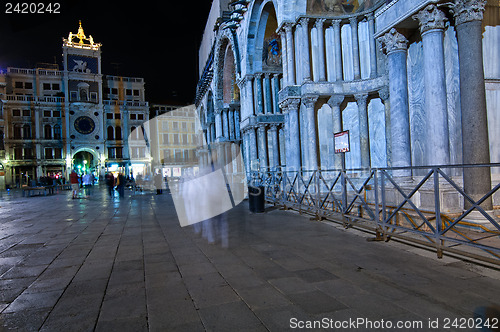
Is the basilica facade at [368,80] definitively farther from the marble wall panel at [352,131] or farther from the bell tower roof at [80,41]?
the bell tower roof at [80,41]

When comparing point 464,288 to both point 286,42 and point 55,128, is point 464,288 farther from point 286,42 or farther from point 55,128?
point 55,128

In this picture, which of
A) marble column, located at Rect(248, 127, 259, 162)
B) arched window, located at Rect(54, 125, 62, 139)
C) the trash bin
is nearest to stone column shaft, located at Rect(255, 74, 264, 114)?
marble column, located at Rect(248, 127, 259, 162)

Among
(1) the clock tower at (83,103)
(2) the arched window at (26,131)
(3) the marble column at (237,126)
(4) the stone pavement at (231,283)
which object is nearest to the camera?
(4) the stone pavement at (231,283)

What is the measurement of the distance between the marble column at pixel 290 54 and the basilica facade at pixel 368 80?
4 centimetres

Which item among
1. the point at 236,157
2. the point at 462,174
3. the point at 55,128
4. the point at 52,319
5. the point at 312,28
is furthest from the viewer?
the point at 55,128

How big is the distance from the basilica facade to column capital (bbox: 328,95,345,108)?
46mm

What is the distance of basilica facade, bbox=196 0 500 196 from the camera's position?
604 centimetres

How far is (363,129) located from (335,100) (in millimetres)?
1371

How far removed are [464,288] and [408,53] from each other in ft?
19.9

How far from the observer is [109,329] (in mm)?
2666

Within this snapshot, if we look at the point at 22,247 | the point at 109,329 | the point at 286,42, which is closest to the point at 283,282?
the point at 109,329

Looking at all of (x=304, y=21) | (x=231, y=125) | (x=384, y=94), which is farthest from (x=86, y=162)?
(x=384, y=94)

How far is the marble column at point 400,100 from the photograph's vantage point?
7336mm

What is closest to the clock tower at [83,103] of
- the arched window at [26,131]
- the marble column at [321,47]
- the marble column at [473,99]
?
the arched window at [26,131]
